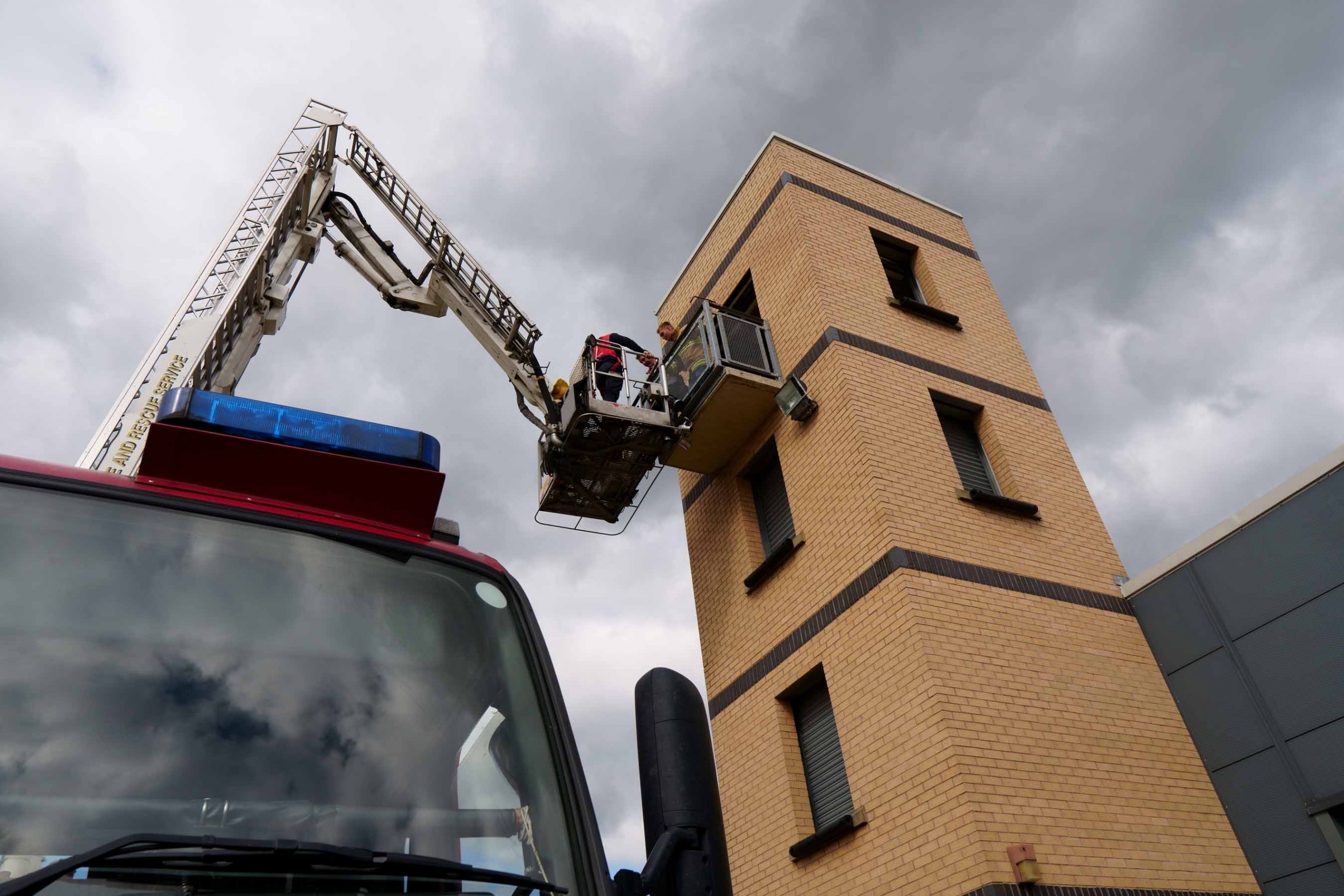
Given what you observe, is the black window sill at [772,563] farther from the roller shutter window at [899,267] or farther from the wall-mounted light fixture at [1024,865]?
the roller shutter window at [899,267]

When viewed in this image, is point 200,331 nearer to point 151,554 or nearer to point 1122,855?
point 151,554

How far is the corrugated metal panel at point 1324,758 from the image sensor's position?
283 inches

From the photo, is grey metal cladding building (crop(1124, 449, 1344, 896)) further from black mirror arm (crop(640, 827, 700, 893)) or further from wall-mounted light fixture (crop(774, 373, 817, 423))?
black mirror arm (crop(640, 827, 700, 893))

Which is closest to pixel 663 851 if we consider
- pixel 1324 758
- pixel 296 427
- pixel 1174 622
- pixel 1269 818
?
pixel 296 427

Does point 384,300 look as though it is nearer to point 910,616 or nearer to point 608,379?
point 608,379

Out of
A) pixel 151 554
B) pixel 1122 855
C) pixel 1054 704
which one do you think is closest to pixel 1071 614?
pixel 1054 704

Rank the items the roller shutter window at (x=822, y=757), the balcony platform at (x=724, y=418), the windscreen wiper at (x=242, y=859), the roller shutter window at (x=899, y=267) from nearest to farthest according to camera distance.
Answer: the windscreen wiper at (x=242, y=859) < the roller shutter window at (x=822, y=757) < the balcony platform at (x=724, y=418) < the roller shutter window at (x=899, y=267)

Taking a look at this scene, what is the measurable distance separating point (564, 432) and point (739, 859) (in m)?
5.18

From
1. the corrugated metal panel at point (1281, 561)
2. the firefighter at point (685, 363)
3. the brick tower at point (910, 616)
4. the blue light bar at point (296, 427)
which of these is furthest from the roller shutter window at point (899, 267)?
the blue light bar at point (296, 427)

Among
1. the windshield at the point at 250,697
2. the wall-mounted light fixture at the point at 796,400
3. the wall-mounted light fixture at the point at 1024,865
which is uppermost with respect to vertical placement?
the wall-mounted light fixture at the point at 796,400

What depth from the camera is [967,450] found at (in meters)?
10.6

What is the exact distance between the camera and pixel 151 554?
2.43 metres

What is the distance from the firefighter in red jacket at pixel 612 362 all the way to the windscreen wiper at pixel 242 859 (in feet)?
28.4

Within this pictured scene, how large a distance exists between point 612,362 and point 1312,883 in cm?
853
